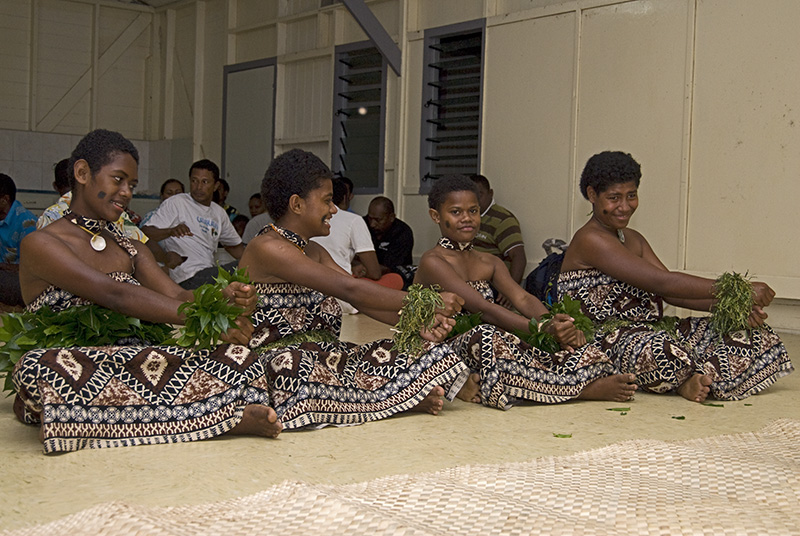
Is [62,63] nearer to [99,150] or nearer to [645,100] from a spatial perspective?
[645,100]

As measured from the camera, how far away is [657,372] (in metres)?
4.40

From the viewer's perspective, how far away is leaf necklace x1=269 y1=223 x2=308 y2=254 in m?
3.93

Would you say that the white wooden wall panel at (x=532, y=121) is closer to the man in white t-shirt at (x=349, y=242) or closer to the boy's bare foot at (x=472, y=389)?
the man in white t-shirt at (x=349, y=242)

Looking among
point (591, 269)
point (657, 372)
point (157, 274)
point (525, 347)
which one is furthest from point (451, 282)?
point (157, 274)

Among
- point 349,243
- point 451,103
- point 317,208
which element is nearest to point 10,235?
point 349,243

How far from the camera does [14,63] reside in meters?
13.0

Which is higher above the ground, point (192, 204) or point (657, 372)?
point (192, 204)

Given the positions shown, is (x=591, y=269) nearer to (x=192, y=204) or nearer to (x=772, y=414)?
(x=772, y=414)

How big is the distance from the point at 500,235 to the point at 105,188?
575cm

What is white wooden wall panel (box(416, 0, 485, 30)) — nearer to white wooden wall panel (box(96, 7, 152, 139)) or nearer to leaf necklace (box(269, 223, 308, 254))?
white wooden wall panel (box(96, 7, 152, 139))

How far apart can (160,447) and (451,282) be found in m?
1.68

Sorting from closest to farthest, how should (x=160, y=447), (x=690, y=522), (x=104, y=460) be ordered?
(x=690, y=522)
(x=104, y=460)
(x=160, y=447)

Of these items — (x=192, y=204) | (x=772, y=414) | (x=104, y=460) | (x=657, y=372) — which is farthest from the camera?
(x=192, y=204)

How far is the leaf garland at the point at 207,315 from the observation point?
3301mm
